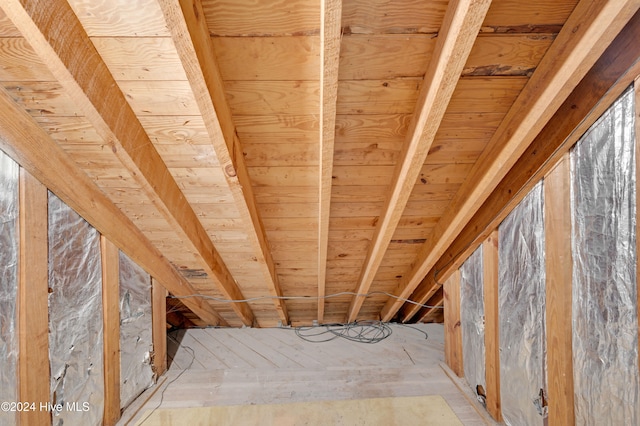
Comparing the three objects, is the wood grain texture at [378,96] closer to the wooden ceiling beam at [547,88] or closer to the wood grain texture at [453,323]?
the wooden ceiling beam at [547,88]

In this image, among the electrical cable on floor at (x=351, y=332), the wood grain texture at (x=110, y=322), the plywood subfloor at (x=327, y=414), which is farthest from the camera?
the electrical cable on floor at (x=351, y=332)

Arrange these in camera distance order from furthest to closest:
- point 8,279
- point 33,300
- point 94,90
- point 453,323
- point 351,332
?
point 351,332
point 453,323
point 33,300
point 8,279
point 94,90

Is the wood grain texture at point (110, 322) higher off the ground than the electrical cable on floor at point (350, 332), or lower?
higher

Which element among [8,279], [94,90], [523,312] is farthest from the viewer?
[523,312]

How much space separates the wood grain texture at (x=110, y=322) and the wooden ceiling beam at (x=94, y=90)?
542mm

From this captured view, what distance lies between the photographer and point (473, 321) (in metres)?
2.49

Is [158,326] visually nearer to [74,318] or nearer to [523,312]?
[74,318]

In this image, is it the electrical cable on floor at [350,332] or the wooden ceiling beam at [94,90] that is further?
the electrical cable on floor at [350,332]

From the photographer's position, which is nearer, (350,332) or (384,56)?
(384,56)

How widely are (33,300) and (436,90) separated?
181 cm

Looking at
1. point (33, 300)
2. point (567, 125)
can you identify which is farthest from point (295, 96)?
point (33, 300)

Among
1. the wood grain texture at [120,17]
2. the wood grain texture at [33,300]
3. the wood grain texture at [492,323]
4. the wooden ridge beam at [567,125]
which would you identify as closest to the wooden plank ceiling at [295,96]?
the wood grain texture at [120,17]

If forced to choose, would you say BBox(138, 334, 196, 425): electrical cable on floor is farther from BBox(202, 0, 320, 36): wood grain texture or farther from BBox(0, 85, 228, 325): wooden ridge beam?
BBox(202, 0, 320, 36): wood grain texture

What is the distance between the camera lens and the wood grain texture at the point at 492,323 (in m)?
2.20
